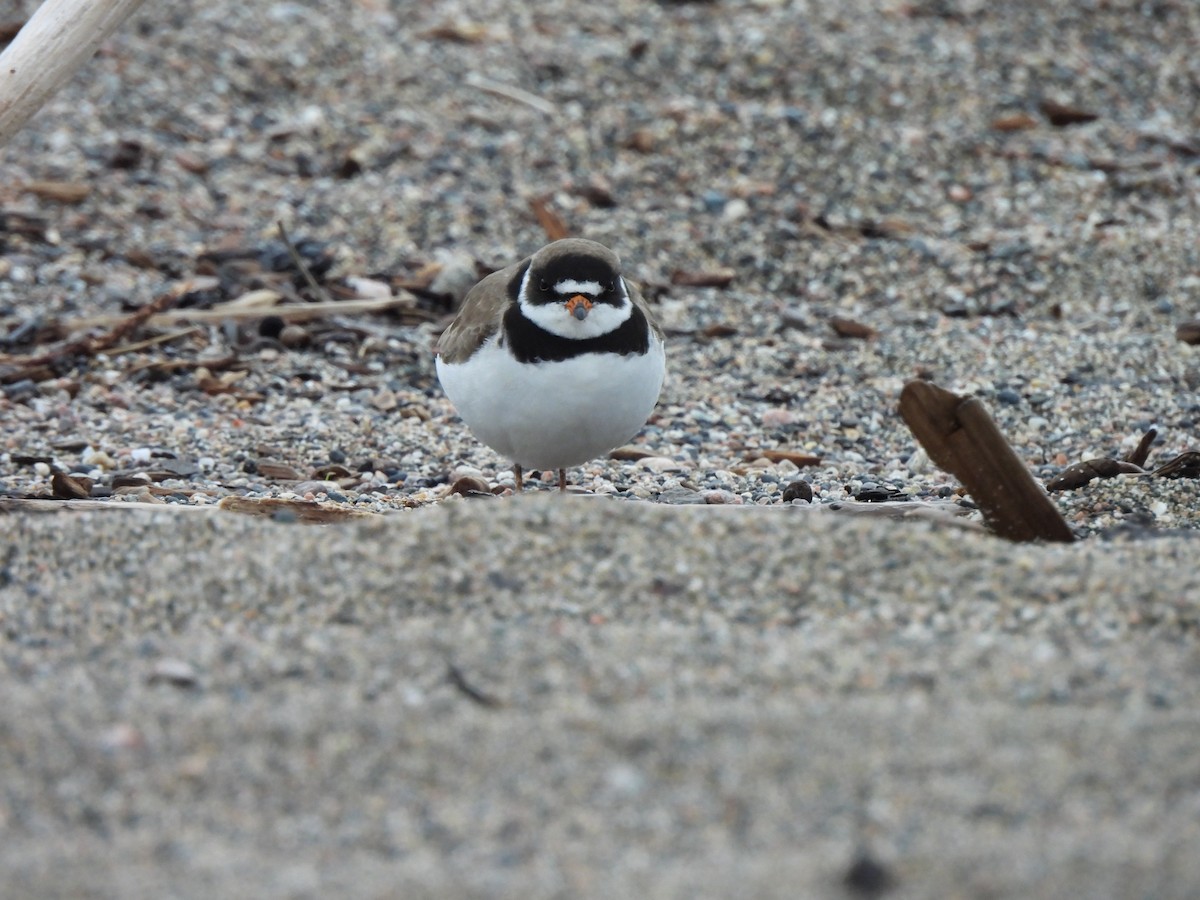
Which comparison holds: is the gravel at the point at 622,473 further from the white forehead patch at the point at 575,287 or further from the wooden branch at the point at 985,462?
the white forehead patch at the point at 575,287

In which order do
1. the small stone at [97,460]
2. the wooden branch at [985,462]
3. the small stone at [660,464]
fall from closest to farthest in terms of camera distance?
the wooden branch at [985,462]
the small stone at [97,460]
the small stone at [660,464]

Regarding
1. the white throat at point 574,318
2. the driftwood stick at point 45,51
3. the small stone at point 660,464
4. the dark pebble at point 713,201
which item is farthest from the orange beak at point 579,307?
the dark pebble at point 713,201

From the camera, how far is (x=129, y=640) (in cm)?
349

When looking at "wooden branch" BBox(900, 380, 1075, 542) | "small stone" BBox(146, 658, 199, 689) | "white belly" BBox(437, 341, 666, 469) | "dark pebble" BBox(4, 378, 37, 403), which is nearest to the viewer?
"small stone" BBox(146, 658, 199, 689)

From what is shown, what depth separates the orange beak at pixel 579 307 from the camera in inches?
185

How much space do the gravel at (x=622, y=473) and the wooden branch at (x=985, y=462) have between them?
203 mm

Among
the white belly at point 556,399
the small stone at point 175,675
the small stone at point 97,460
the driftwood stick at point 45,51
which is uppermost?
the driftwood stick at point 45,51

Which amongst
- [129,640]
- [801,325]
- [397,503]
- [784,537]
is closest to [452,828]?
[129,640]

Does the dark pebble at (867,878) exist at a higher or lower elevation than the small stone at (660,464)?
higher

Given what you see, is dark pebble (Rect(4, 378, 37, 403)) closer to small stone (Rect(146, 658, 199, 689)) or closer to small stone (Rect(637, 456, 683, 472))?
small stone (Rect(637, 456, 683, 472))

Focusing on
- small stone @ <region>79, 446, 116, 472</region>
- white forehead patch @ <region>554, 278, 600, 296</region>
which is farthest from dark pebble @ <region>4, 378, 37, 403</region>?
white forehead patch @ <region>554, 278, 600, 296</region>

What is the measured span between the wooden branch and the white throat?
0.95 meters

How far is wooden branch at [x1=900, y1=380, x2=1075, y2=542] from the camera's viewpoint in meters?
4.23

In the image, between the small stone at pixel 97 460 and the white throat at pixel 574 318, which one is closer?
the white throat at pixel 574 318
